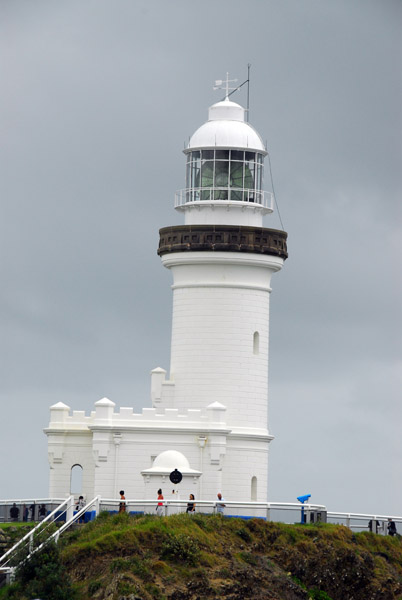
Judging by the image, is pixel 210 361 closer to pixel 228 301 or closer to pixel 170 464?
pixel 228 301

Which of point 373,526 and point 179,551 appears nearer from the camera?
point 179,551

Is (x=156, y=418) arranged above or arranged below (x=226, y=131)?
below

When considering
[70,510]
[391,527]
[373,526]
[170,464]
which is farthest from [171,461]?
[391,527]

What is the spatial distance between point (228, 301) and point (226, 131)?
22.4 feet

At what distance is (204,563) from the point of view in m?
52.3

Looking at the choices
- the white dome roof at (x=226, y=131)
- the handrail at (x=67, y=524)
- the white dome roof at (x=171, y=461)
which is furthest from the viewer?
the white dome roof at (x=226, y=131)

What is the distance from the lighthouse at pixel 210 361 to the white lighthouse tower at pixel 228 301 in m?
0.04

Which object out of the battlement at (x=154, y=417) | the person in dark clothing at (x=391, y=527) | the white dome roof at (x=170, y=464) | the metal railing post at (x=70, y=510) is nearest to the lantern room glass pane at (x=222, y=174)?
the battlement at (x=154, y=417)

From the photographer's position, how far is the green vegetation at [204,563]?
166ft

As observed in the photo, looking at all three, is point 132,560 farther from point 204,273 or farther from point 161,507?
point 204,273

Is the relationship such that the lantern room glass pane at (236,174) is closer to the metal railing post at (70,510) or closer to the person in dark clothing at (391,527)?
the person in dark clothing at (391,527)

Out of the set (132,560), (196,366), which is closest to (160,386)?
(196,366)

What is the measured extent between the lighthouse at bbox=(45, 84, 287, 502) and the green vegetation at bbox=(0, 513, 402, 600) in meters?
5.84

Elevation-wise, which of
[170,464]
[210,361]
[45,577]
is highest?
[210,361]
